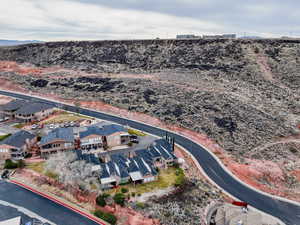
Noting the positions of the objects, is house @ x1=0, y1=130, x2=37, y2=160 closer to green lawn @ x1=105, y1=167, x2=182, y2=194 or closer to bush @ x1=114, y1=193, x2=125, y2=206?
green lawn @ x1=105, y1=167, x2=182, y2=194

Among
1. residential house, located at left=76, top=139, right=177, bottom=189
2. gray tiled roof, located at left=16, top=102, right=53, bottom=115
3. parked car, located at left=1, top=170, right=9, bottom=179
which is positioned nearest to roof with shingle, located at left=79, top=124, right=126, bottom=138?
residential house, located at left=76, top=139, right=177, bottom=189

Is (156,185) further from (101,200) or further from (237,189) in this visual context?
(237,189)

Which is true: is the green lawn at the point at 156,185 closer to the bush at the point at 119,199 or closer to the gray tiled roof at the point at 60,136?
the bush at the point at 119,199

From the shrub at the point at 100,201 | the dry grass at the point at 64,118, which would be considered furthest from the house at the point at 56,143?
the shrub at the point at 100,201

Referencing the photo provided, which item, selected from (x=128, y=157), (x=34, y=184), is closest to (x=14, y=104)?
(x=34, y=184)

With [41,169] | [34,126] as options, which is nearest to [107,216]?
[41,169]

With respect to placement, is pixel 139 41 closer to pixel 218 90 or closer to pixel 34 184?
pixel 218 90
